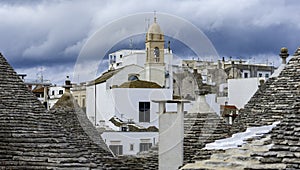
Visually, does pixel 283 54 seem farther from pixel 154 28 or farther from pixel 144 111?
pixel 144 111

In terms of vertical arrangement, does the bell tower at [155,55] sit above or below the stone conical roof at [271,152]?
above

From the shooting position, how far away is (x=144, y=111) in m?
41.2

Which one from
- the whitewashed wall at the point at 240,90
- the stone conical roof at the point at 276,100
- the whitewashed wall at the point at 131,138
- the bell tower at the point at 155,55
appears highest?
the bell tower at the point at 155,55

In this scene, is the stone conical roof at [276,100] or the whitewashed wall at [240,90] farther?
the whitewashed wall at [240,90]

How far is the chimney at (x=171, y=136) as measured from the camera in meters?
13.7

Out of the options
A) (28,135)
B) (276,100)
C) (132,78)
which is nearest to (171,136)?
(276,100)

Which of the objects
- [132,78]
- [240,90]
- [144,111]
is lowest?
[144,111]

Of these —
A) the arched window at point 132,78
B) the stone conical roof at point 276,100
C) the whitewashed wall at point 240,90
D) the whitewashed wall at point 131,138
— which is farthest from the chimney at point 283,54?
the whitewashed wall at point 240,90

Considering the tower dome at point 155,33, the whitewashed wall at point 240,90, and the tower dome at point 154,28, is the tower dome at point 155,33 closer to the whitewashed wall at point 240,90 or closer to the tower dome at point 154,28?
the tower dome at point 154,28

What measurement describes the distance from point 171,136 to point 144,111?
27394mm

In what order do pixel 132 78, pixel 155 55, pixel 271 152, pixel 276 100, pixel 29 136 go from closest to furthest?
pixel 271 152, pixel 29 136, pixel 276 100, pixel 155 55, pixel 132 78

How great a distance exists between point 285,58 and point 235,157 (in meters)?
8.50

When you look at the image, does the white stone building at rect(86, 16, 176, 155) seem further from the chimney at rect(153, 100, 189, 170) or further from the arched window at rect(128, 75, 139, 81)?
the chimney at rect(153, 100, 189, 170)

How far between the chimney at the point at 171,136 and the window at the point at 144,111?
2691 cm
